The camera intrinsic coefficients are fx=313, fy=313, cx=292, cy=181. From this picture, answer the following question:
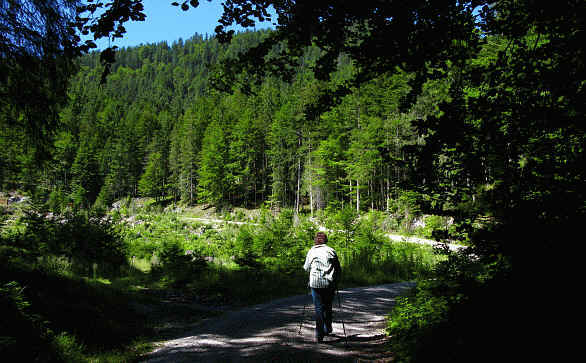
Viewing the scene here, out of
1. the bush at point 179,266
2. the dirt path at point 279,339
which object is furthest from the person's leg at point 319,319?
the bush at point 179,266

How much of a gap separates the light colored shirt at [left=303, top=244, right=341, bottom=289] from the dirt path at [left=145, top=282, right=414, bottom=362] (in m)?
0.74

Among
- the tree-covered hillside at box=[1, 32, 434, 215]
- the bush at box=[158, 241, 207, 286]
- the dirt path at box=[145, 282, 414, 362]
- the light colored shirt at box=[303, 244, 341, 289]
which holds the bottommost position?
the dirt path at box=[145, 282, 414, 362]

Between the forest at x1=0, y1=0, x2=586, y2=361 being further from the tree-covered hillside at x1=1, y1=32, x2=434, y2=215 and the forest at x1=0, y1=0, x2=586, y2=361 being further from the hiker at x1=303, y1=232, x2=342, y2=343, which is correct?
the hiker at x1=303, y1=232, x2=342, y2=343

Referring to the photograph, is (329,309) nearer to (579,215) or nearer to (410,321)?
(410,321)

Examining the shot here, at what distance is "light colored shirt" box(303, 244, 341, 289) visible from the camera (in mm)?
4957

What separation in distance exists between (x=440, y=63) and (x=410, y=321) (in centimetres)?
340

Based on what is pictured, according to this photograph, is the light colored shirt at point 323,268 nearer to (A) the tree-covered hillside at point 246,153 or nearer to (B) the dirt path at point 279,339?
(B) the dirt path at point 279,339

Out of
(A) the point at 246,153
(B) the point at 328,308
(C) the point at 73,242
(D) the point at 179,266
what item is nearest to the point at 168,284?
(D) the point at 179,266

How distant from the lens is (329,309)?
5.00 m

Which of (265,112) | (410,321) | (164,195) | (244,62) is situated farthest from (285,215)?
(164,195)

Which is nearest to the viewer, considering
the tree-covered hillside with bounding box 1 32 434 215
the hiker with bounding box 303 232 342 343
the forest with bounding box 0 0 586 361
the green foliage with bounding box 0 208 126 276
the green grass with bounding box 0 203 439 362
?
the forest with bounding box 0 0 586 361

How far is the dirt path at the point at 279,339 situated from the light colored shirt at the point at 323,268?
740 millimetres

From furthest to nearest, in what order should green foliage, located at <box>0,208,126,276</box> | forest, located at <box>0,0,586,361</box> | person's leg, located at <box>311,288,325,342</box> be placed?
green foliage, located at <box>0,208,126,276</box> < person's leg, located at <box>311,288,325,342</box> < forest, located at <box>0,0,586,361</box>

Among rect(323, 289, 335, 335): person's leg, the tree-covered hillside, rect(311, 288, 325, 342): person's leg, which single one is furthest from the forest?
rect(311, 288, 325, 342): person's leg
